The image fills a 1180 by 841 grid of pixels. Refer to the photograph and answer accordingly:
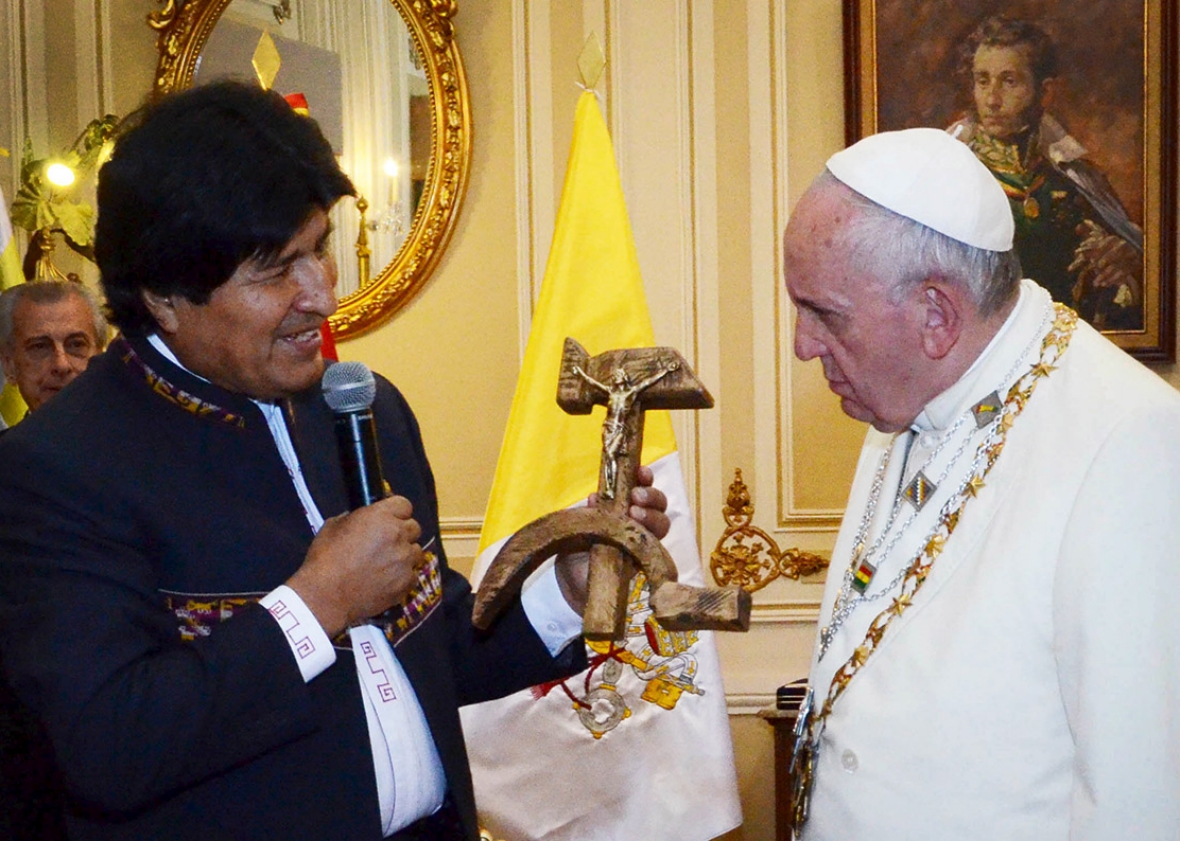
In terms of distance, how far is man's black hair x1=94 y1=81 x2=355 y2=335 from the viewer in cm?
171

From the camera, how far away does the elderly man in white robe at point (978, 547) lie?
5.05 ft

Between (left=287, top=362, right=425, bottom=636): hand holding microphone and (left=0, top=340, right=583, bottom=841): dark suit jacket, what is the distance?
8cm

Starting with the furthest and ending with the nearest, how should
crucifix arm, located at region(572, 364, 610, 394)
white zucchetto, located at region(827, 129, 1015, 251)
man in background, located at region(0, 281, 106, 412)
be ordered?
man in background, located at region(0, 281, 106, 412), crucifix arm, located at region(572, 364, 610, 394), white zucchetto, located at region(827, 129, 1015, 251)

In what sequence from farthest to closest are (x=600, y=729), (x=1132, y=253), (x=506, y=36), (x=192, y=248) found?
(x=506, y=36) < (x=1132, y=253) < (x=600, y=729) < (x=192, y=248)

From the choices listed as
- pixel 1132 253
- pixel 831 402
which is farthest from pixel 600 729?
pixel 1132 253

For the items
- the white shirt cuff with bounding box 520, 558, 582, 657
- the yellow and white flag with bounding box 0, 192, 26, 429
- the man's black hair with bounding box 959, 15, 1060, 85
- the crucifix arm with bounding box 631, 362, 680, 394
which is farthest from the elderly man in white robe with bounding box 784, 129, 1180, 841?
the yellow and white flag with bounding box 0, 192, 26, 429

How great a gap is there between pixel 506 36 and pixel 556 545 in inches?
123

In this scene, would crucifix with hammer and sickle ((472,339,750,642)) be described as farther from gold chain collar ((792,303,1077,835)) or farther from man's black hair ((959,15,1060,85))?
man's black hair ((959,15,1060,85))

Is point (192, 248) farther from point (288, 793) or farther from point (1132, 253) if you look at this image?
point (1132, 253)

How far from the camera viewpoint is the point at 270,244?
5.72 feet

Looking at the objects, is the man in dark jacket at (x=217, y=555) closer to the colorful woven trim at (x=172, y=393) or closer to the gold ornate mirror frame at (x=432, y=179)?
the colorful woven trim at (x=172, y=393)

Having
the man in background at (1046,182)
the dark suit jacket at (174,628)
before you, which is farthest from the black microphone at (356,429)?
the man in background at (1046,182)

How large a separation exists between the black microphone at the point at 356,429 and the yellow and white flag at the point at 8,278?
2320mm

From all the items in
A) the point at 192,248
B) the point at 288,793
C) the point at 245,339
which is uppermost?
the point at 192,248
